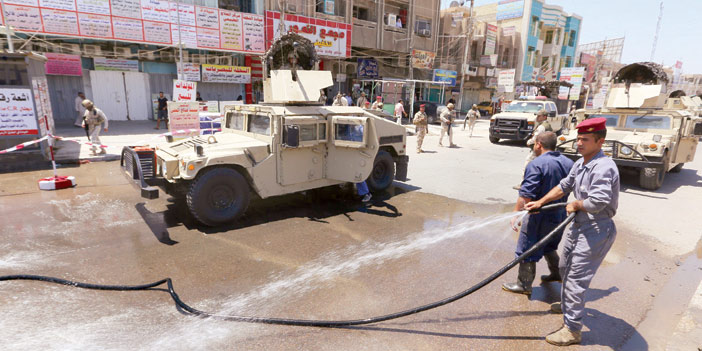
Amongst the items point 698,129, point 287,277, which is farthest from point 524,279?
point 698,129

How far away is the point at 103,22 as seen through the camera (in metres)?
15.8

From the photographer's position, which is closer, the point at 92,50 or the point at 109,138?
the point at 109,138

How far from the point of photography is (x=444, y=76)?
104 feet

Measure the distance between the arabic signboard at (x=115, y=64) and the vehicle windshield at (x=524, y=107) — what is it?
59.1 ft

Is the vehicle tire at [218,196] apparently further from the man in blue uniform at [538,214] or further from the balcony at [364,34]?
the balcony at [364,34]

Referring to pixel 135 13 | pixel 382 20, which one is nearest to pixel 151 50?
pixel 135 13

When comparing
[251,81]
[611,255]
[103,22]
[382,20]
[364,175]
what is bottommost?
[611,255]

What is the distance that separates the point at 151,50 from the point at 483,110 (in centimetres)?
2876

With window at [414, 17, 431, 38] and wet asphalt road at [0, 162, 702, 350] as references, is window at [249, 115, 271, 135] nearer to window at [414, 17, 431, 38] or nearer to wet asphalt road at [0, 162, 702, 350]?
wet asphalt road at [0, 162, 702, 350]

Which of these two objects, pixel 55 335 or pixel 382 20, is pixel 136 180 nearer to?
pixel 55 335

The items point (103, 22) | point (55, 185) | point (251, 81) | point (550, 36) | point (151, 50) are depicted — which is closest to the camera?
point (55, 185)

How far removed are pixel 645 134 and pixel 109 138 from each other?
16719mm

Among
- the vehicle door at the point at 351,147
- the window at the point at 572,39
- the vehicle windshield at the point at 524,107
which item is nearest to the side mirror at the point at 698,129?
the vehicle windshield at the point at 524,107

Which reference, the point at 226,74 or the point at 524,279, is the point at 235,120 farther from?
the point at 226,74
